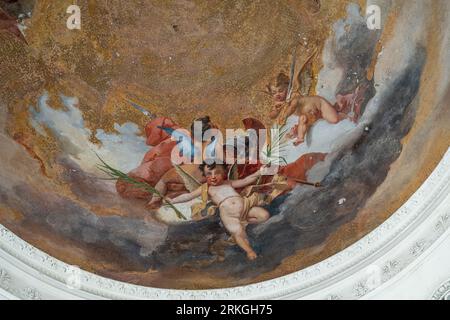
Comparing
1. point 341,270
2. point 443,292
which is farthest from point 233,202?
point 443,292

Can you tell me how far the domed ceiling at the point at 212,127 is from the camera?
10594 millimetres

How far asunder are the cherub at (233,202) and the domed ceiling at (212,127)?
0.02m

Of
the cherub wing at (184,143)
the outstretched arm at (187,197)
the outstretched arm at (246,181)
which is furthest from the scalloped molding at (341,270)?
the cherub wing at (184,143)

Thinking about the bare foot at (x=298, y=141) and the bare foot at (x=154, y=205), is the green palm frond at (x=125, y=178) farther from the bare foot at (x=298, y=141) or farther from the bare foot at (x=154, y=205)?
the bare foot at (x=298, y=141)

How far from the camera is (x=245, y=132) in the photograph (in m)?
11.9

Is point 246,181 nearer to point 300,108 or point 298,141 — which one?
point 298,141

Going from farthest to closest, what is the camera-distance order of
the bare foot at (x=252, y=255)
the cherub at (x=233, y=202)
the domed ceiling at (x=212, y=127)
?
the cherub at (x=233, y=202), the bare foot at (x=252, y=255), the domed ceiling at (x=212, y=127)

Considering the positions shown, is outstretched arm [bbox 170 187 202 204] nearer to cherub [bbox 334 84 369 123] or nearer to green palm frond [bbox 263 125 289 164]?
green palm frond [bbox 263 125 289 164]

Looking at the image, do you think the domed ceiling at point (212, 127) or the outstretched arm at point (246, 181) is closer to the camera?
the domed ceiling at point (212, 127)

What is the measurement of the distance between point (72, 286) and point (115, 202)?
1.38 meters

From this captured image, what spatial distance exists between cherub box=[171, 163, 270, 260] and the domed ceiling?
2 cm

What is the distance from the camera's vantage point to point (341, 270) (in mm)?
10336

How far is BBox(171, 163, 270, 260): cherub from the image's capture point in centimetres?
1115

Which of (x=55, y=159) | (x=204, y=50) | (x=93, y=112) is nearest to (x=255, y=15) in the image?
(x=204, y=50)
